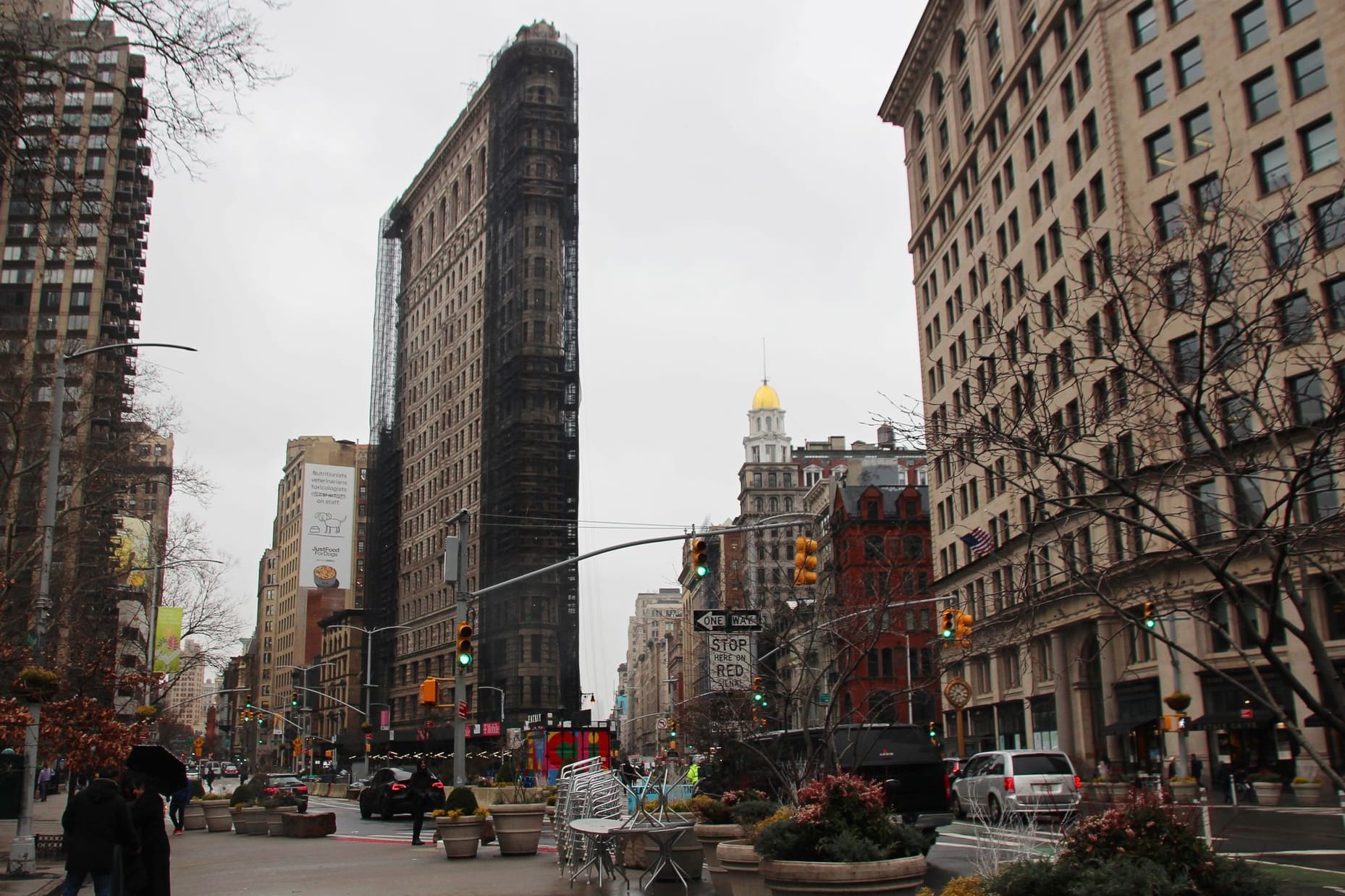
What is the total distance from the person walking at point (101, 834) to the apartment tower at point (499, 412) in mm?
77628

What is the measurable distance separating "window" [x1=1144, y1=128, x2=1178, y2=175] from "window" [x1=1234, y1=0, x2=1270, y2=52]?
13.9ft

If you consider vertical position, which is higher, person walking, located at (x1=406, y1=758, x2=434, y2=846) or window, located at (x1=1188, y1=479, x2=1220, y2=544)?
window, located at (x1=1188, y1=479, x2=1220, y2=544)

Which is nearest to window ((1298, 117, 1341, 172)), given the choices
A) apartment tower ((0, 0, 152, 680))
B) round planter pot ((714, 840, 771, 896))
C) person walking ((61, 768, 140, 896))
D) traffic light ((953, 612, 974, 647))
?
traffic light ((953, 612, 974, 647))

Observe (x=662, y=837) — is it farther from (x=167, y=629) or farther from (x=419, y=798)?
(x=167, y=629)

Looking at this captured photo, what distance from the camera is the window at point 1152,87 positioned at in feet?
158

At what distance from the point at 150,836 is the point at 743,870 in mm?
6298

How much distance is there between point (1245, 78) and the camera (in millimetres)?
43781

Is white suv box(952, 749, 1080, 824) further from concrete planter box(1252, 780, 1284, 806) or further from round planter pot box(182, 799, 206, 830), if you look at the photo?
round planter pot box(182, 799, 206, 830)

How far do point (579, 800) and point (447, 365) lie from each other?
100323 millimetres

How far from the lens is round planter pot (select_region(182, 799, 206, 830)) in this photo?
33375mm

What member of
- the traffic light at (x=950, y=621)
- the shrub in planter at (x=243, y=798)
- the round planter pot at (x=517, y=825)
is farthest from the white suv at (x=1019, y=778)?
the shrub in planter at (x=243, y=798)

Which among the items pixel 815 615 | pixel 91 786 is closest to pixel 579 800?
pixel 91 786

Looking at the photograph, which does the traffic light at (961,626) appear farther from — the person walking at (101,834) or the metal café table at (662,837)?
the person walking at (101,834)

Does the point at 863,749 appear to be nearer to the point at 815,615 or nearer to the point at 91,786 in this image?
the point at 815,615
